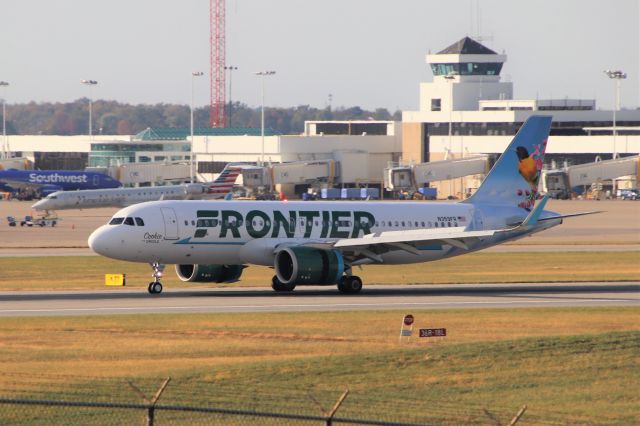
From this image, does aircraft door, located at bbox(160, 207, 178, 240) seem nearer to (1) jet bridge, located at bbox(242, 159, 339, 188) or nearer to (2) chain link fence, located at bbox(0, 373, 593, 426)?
(2) chain link fence, located at bbox(0, 373, 593, 426)

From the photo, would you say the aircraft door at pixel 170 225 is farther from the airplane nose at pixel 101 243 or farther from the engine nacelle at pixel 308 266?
the engine nacelle at pixel 308 266

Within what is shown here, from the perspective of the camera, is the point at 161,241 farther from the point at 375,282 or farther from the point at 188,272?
the point at 375,282

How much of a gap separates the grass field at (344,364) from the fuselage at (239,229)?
9586 millimetres

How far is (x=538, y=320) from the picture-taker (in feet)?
152

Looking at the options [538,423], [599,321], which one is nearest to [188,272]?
[599,321]

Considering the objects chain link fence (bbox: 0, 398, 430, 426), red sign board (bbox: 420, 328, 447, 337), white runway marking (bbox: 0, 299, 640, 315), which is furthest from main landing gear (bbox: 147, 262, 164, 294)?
chain link fence (bbox: 0, 398, 430, 426)

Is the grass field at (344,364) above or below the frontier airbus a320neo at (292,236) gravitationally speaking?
below

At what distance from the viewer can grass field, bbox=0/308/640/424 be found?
1164 inches

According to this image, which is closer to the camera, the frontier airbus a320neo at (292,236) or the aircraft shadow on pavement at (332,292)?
the aircraft shadow on pavement at (332,292)

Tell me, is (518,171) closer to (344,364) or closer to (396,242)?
(396,242)

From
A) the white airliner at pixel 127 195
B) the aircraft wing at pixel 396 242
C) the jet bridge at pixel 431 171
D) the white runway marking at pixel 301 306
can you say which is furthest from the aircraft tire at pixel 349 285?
the jet bridge at pixel 431 171

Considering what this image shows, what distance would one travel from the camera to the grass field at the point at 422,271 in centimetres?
6493

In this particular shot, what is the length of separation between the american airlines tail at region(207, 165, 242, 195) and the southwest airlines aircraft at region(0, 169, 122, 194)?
23174 mm

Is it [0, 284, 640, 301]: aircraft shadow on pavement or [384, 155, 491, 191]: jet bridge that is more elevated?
[384, 155, 491, 191]: jet bridge
